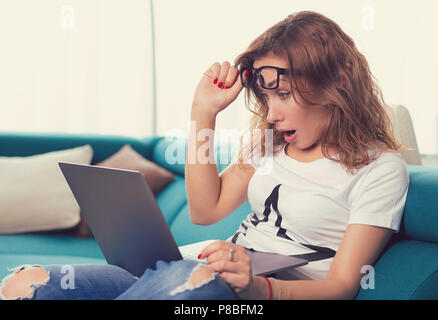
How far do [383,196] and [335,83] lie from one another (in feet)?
0.94

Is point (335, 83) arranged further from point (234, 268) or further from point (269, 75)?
point (234, 268)

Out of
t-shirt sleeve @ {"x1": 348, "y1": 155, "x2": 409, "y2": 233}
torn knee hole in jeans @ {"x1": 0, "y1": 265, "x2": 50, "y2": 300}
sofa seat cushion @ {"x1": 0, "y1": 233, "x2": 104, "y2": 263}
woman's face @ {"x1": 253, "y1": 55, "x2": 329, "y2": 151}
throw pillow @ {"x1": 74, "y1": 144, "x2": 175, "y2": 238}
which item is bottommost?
sofa seat cushion @ {"x1": 0, "y1": 233, "x2": 104, "y2": 263}

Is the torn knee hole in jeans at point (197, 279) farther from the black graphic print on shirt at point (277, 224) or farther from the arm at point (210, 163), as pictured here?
the arm at point (210, 163)

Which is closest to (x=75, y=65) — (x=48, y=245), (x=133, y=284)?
(x=48, y=245)

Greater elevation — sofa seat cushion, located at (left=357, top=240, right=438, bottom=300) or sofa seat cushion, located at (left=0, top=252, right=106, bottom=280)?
sofa seat cushion, located at (left=357, top=240, right=438, bottom=300)

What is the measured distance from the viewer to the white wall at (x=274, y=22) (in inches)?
100

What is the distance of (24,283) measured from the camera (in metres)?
0.97

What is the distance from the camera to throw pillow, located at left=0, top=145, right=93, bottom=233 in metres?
2.30

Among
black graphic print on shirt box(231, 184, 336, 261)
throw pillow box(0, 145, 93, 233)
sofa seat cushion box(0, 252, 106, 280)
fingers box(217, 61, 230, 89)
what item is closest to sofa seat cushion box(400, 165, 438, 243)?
black graphic print on shirt box(231, 184, 336, 261)

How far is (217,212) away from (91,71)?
2604mm

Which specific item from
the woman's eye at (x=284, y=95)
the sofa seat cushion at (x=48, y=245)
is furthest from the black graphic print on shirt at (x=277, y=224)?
the sofa seat cushion at (x=48, y=245)

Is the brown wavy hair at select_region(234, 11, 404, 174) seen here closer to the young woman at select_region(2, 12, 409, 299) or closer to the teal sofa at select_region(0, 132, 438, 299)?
the young woman at select_region(2, 12, 409, 299)

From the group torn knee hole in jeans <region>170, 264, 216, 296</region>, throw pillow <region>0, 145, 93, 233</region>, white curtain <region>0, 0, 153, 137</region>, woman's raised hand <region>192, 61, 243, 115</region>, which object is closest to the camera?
torn knee hole in jeans <region>170, 264, 216, 296</region>

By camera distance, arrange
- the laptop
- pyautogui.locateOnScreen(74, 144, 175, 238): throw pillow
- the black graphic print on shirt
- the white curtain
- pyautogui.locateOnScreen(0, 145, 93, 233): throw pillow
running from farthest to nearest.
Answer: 1. the white curtain
2. pyautogui.locateOnScreen(74, 144, 175, 238): throw pillow
3. pyautogui.locateOnScreen(0, 145, 93, 233): throw pillow
4. the black graphic print on shirt
5. the laptop
